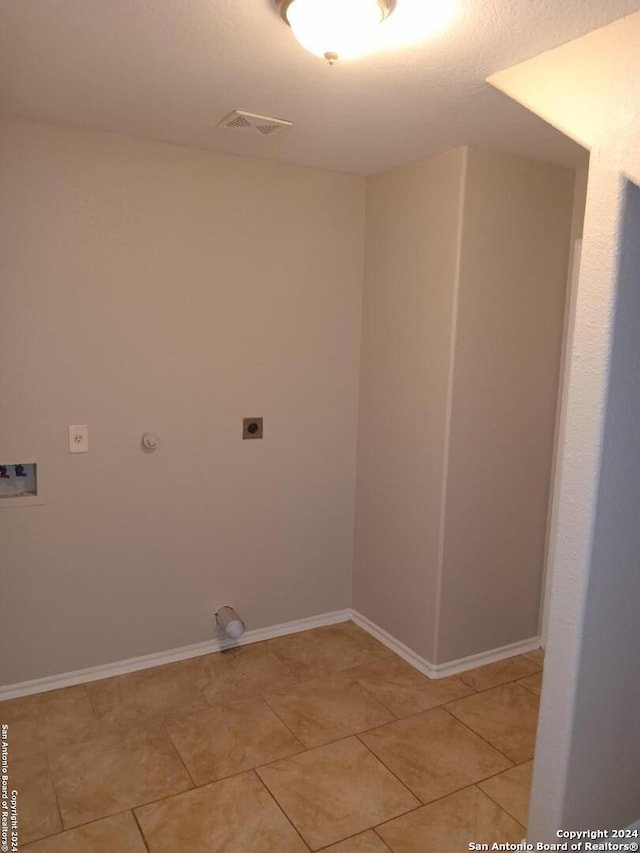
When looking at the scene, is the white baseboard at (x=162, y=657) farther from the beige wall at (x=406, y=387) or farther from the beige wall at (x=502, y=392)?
the beige wall at (x=502, y=392)

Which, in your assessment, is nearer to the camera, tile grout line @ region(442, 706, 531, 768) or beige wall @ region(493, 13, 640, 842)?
beige wall @ region(493, 13, 640, 842)

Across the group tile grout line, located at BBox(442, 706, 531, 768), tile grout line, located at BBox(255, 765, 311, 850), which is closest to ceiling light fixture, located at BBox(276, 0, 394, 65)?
tile grout line, located at BBox(255, 765, 311, 850)

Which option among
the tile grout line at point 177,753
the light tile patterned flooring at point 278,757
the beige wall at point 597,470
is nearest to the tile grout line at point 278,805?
the light tile patterned flooring at point 278,757

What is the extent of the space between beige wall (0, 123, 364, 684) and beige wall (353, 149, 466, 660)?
142mm

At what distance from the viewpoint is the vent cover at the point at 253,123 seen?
2.37m

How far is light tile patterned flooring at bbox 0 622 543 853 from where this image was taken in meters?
2.07

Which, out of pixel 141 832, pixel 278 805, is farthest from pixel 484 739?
A: pixel 141 832

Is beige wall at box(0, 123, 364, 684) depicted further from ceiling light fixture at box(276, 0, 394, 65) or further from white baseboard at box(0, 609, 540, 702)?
ceiling light fixture at box(276, 0, 394, 65)

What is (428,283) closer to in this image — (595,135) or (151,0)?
(595,135)

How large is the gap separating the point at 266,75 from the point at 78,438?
1.64 meters

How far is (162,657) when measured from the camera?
308 centimetres

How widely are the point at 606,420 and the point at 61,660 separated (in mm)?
2490

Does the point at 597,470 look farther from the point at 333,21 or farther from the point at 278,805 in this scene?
the point at 278,805

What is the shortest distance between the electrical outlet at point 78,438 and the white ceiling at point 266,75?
4.07ft
